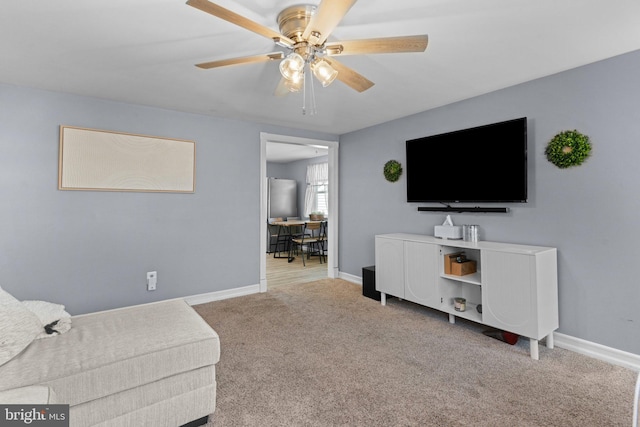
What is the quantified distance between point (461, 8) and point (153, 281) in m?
3.66

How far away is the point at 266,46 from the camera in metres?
2.14

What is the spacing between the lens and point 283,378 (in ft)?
6.86

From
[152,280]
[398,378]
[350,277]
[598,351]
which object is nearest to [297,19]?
[398,378]

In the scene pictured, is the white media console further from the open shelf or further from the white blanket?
the white blanket

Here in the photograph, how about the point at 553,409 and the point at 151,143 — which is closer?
the point at 553,409

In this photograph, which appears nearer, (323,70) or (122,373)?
(122,373)

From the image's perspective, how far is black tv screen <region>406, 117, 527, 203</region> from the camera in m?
2.72

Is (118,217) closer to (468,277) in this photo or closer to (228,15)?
(228,15)

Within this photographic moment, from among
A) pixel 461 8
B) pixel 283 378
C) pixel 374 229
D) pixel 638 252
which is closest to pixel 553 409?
pixel 638 252

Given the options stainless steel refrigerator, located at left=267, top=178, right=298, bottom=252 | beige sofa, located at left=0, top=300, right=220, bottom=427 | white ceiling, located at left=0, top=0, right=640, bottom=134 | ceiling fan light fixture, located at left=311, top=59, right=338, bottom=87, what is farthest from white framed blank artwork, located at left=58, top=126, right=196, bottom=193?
stainless steel refrigerator, located at left=267, top=178, right=298, bottom=252

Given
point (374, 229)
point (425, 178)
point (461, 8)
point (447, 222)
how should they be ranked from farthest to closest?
point (374, 229)
point (425, 178)
point (447, 222)
point (461, 8)

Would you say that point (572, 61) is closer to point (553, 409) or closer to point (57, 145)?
point (553, 409)

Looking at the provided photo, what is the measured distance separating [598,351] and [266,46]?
3.35 metres

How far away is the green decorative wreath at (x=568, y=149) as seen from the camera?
2.42 metres
